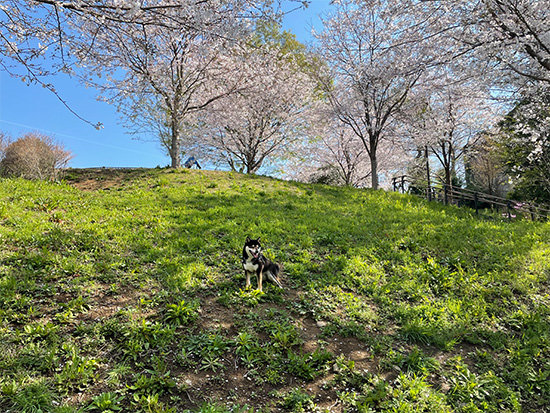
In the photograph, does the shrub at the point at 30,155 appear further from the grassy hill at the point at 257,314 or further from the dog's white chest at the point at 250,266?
the dog's white chest at the point at 250,266

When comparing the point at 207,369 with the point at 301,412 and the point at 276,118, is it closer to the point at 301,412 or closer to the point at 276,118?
the point at 301,412

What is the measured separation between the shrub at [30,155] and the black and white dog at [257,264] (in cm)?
2077

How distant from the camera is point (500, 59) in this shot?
280 inches

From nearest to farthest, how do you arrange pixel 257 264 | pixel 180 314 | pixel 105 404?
pixel 105 404, pixel 180 314, pixel 257 264

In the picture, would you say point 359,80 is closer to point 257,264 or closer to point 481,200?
point 481,200

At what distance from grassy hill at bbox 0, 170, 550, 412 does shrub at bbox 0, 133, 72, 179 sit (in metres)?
14.5

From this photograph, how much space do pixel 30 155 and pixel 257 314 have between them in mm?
24210

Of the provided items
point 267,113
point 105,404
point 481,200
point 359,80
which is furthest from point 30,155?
point 481,200

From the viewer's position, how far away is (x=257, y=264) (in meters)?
4.93

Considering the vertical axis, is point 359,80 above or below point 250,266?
above

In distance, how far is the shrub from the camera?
819 inches

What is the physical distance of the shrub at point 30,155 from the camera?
20798 mm

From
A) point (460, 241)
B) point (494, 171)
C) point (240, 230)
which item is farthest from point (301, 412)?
point (494, 171)

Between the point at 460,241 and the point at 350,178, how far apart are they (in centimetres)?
1562
